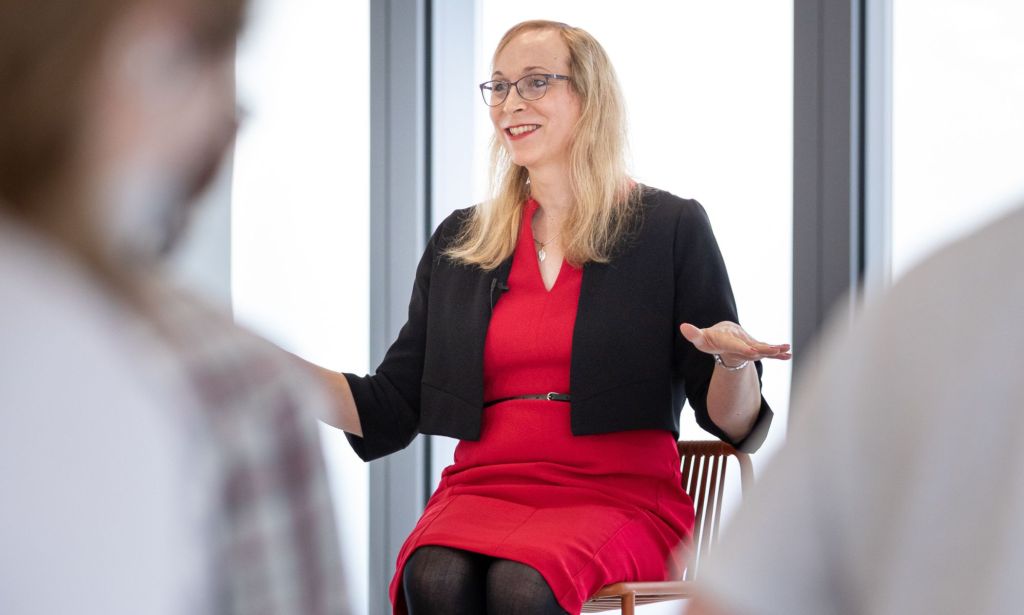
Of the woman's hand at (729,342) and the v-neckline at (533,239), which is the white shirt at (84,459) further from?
the v-neckline at (533,239)

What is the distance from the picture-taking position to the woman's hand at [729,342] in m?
2.04

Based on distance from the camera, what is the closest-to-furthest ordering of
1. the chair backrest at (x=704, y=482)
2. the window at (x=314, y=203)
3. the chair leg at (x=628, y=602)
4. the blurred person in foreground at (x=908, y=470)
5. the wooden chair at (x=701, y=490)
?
1. the blurred person in foreground at (x=908, y=470)
2. the chair leg at (x=628, y=602)
3. the wooden chair at (x=701, y=490)
4. the chair backrest at (x=704, y=482)
5. the window at (x=314, y=203)

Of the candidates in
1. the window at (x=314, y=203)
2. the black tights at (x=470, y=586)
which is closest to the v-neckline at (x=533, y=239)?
the black tights at (x=470, y=586)

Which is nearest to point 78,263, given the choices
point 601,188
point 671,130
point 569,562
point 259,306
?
point 569,562

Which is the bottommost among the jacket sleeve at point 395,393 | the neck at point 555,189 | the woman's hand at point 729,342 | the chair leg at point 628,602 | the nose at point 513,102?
the chair leg at point 628,602

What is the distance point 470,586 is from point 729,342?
0.65 metres

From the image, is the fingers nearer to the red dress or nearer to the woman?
the woman

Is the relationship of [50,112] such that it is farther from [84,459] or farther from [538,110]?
[538,110]

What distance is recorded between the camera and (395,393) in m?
2.59

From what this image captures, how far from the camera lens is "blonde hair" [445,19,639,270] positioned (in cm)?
251

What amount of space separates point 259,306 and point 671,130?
1.32 metres

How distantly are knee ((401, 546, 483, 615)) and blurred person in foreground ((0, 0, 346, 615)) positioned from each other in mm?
1587

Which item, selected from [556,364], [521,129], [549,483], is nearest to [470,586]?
[549,483]

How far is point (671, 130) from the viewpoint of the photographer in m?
3.25
